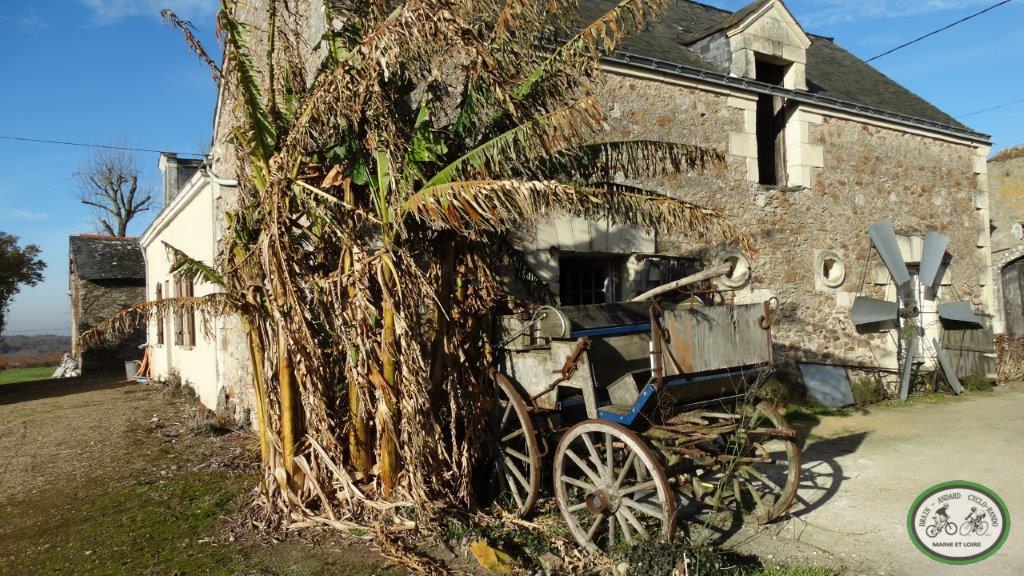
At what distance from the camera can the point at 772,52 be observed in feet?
32.0

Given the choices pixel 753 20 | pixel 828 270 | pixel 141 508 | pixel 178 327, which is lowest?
pixel 141 508

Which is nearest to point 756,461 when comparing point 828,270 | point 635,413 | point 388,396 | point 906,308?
point 635,413

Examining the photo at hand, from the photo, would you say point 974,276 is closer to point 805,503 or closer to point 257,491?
point 805,503

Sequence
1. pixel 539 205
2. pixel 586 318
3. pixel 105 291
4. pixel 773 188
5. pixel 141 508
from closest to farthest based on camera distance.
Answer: pixel 539 205 < pixel 586 318 < pixel 141 508 < pixel 773 188 < pixel 105 291

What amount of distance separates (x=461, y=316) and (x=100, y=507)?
3437 millimetres

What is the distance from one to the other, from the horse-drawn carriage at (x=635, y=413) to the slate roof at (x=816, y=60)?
449 cm

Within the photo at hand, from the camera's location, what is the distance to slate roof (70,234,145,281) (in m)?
18.3

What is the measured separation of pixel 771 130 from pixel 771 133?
0.06 meters

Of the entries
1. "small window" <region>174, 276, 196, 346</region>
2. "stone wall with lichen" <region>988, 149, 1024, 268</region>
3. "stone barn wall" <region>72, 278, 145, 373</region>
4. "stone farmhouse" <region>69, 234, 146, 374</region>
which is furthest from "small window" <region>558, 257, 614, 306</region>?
"stone farmhouse" <region>69, 234, 146, 374</region>

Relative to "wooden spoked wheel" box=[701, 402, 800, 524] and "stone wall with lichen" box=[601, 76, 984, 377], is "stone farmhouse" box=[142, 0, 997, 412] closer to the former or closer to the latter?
"stone wall with lichen" box=[601, 76, 984, 377]

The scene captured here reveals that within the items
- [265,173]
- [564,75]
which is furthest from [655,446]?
[265,173]
